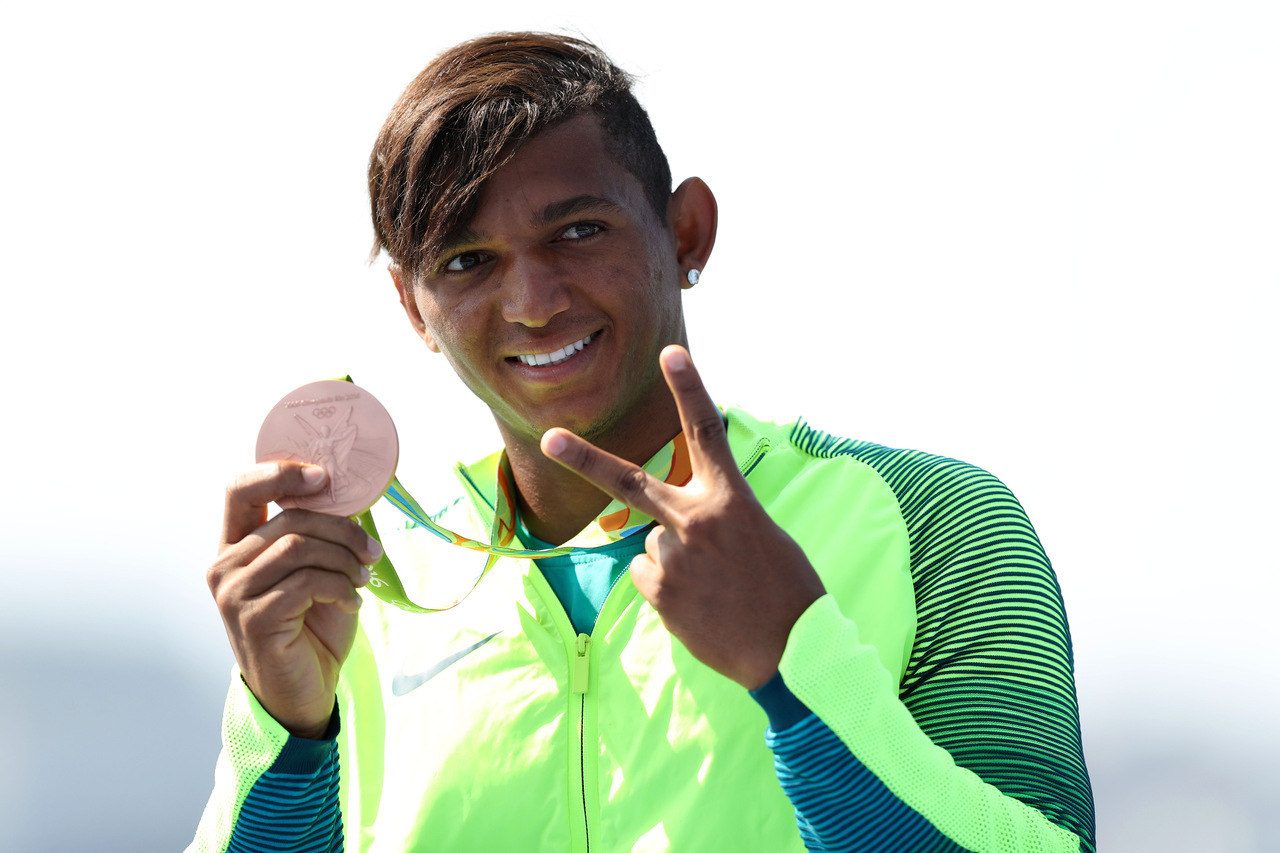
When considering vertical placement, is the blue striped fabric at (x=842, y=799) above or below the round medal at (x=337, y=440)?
below

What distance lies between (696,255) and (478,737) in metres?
1.36

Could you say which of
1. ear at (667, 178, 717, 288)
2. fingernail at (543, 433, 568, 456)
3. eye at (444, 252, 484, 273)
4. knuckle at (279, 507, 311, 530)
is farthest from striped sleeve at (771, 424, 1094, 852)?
knuckle at (279, 507, 311, 530)

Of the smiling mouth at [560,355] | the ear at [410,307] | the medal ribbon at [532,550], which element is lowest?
the medal ribbon at [532,550]

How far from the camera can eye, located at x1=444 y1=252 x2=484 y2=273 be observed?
2715mm

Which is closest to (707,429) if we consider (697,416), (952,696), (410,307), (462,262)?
(697,416)

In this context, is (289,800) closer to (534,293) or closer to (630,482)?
(630,482)

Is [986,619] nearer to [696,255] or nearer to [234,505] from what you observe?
[696,255]

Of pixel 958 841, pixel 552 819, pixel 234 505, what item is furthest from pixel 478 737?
pixel 958 841

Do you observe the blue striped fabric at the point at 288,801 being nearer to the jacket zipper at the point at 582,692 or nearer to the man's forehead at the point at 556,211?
the jacket zipper at the point at 582,692

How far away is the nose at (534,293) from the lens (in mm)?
2566

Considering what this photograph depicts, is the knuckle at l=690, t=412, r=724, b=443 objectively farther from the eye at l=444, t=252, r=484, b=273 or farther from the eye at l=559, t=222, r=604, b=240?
the eye at l=444, t=252, r=484, b=273

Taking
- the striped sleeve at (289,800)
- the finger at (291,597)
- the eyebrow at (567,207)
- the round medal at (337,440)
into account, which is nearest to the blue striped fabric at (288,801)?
the striped sleeve at (289,800)

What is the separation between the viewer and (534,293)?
2.56m

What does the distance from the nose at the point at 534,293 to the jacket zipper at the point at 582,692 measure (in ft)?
2.31
